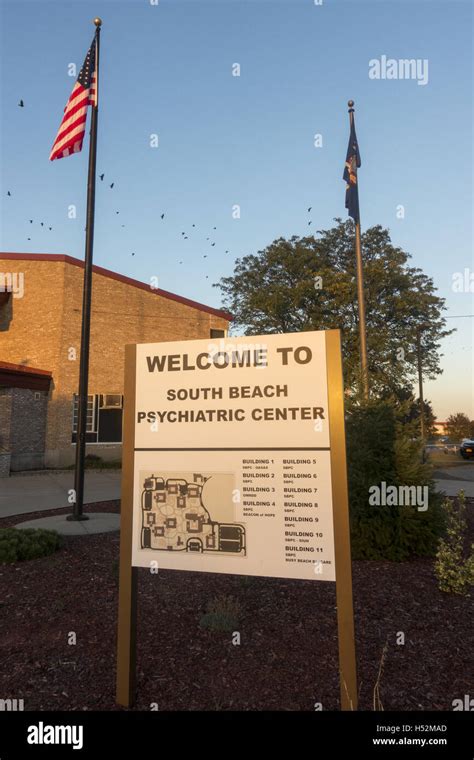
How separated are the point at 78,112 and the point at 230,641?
29.8 feet

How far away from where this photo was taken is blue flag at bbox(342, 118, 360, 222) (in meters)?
13.2

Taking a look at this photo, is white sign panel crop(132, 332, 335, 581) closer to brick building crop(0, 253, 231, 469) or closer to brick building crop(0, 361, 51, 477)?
brick building crop(0, 361, 51, 477)

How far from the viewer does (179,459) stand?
11.1 ft

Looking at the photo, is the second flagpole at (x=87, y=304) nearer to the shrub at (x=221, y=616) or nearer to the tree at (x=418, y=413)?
the shrub at (x=221, y=616)

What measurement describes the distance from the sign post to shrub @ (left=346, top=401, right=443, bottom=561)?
3.22 metres

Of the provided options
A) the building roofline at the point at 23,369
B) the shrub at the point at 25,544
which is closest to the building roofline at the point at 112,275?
the building roofline at the point at 23,369

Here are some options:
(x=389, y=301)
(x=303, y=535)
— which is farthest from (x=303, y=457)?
(x=389, y=301)

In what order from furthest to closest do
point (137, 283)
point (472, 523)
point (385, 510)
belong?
point (137, 283)
point (472, 523)
point (385, 510)

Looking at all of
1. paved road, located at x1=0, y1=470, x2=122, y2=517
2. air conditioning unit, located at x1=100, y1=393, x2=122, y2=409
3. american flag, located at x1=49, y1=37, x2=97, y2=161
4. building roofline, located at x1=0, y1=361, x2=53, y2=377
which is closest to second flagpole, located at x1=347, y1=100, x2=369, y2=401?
american flag, located at x1=49, y1=37, x2=97, y2=161

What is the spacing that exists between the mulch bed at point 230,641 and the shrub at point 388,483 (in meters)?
0.33

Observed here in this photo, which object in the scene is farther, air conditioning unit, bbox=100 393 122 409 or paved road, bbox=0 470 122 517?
air conditioning unit, bbox=100 393 122 409

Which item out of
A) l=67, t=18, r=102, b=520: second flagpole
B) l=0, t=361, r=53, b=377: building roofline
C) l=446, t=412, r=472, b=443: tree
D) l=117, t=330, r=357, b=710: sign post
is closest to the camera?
l=117, t=330, r=357, b=710: sign post
